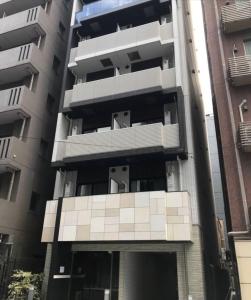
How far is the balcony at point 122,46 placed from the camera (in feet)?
57.6

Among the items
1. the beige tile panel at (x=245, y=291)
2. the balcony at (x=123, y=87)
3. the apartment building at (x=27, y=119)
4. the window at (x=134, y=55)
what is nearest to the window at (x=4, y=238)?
the apartment building at (x=27, y=119)

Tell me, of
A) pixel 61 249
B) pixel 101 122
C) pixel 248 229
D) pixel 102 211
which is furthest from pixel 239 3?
pixel 61 249

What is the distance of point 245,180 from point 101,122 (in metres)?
8.85

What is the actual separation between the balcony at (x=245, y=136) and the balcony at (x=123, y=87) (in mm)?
4108

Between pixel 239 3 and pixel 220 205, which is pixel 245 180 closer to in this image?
pixel 239 3

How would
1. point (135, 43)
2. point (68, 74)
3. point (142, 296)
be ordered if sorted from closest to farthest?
point (142, 296)
point (135, 43)
point (68, 74)

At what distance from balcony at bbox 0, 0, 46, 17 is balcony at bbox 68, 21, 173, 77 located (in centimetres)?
644

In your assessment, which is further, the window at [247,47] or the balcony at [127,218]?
the window at [247,47]

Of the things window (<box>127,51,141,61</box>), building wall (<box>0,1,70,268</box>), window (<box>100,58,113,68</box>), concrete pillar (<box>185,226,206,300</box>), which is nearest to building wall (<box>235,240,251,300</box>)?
concrete pillar (<box>185,226,206,300</box>)

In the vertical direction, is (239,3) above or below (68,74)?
above

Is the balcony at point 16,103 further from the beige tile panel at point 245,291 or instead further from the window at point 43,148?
the beige tile panel at point 245,291

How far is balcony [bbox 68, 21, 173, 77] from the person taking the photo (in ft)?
57.6

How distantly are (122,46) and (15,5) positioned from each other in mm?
10707

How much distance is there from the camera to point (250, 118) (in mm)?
14266
